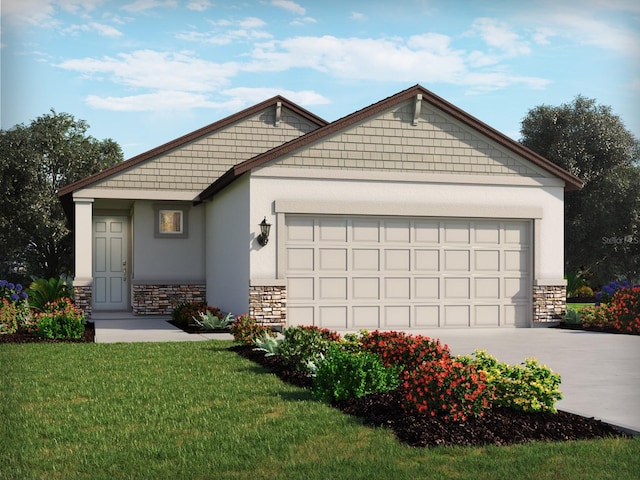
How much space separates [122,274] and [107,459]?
1845 centimetres

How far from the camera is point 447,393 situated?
274 inches

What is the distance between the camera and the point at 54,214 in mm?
34219

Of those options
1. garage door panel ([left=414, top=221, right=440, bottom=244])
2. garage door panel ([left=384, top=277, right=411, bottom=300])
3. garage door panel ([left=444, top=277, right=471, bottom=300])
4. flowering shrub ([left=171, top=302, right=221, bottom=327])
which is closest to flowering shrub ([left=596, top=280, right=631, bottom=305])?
garage door panel ([left=444, top=277, right=471, bottom=300])

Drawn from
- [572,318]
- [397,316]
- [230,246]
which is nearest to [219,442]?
[397,316]

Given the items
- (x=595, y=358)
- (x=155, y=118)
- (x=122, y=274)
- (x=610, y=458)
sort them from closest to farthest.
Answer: (x=610, y=458)
(x=155, y=118)
(x=595, y=358)
(x=122, y=274)

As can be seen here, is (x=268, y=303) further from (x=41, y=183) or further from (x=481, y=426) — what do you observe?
(x=41, y=183)

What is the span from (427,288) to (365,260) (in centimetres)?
156

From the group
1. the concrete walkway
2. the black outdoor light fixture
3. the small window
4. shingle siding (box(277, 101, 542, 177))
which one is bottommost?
the concrete walkway

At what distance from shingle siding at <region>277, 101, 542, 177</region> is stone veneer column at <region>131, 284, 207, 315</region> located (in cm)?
671

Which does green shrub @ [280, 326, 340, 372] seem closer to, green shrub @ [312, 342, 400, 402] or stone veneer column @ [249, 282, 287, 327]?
green shrub @ [312, 342, 400, 402]

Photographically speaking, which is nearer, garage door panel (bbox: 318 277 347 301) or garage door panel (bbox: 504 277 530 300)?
garage door panel (bbox: 318 277 347 301)

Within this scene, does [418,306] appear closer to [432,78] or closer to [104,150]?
[432,78]

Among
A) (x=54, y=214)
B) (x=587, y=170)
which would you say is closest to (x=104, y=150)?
(x=54, y=214)

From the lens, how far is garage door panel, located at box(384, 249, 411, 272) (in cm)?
1745
